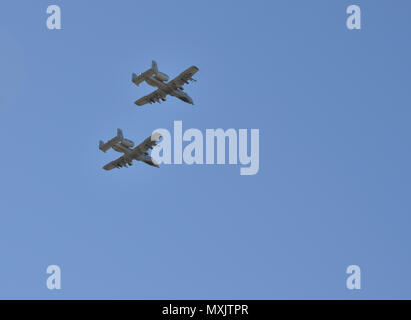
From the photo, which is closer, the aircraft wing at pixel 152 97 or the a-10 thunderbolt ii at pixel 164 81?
the a-10 thunderbolt ii at pixel 164 81

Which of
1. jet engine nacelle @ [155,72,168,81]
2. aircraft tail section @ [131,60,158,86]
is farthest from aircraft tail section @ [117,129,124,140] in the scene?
jet engine nacelle @ [155,72,168,81]

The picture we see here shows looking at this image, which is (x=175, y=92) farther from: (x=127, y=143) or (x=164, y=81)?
(x=127, y=143)

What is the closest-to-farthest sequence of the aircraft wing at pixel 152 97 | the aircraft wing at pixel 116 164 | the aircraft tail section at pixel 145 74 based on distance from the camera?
the aircraft tail section at pixel 145 74 < the aircraft wing at pixel 152 97 < the aircraft wing at pixel 116 164

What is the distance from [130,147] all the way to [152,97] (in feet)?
22.2

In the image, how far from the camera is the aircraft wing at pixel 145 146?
368 feet

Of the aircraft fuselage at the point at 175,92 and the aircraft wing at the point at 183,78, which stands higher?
the aircraft wing at the point at 183,78

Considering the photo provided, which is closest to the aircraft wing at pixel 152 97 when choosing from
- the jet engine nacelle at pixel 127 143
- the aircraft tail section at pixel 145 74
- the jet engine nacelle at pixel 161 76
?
the jet engine nacelle at pixel 161 76

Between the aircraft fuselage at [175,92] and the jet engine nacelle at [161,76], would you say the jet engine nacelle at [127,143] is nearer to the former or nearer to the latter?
the aircraft fuselage at [175,92]

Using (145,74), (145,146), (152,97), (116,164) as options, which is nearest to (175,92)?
(152,97)

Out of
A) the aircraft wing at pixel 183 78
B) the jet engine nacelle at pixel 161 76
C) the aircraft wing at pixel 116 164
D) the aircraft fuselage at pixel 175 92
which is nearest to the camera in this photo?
the jet engine nacelle at pixel 161 76
